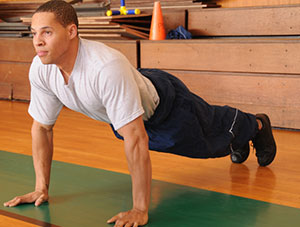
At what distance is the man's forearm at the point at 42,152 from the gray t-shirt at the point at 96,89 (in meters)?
0.05

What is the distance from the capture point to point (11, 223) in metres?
1.58

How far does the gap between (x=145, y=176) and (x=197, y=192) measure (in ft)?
1.48

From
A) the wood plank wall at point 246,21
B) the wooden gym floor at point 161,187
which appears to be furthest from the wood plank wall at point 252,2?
the wooden gym floor at point 161,187

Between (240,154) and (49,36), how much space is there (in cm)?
117

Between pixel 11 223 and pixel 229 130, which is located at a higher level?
pixel 229 130

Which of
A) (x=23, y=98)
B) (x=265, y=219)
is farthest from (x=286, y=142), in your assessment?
(x=23, y=98)

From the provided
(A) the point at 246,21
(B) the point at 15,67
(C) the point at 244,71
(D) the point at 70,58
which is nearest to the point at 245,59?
(C) the point at 244,71

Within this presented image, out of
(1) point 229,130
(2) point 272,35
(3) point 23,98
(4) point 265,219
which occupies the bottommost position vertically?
(3) point 23,98

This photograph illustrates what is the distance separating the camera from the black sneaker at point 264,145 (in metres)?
2.24

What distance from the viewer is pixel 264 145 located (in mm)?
2260

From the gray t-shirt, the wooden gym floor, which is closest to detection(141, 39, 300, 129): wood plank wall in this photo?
the wooden gym floor

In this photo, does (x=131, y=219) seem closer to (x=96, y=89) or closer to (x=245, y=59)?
(x=96, y=89)

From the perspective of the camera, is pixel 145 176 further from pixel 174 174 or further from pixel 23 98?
pixel 23 98

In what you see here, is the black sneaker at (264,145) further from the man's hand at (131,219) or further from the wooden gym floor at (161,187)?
the man's hand at (131,219)
